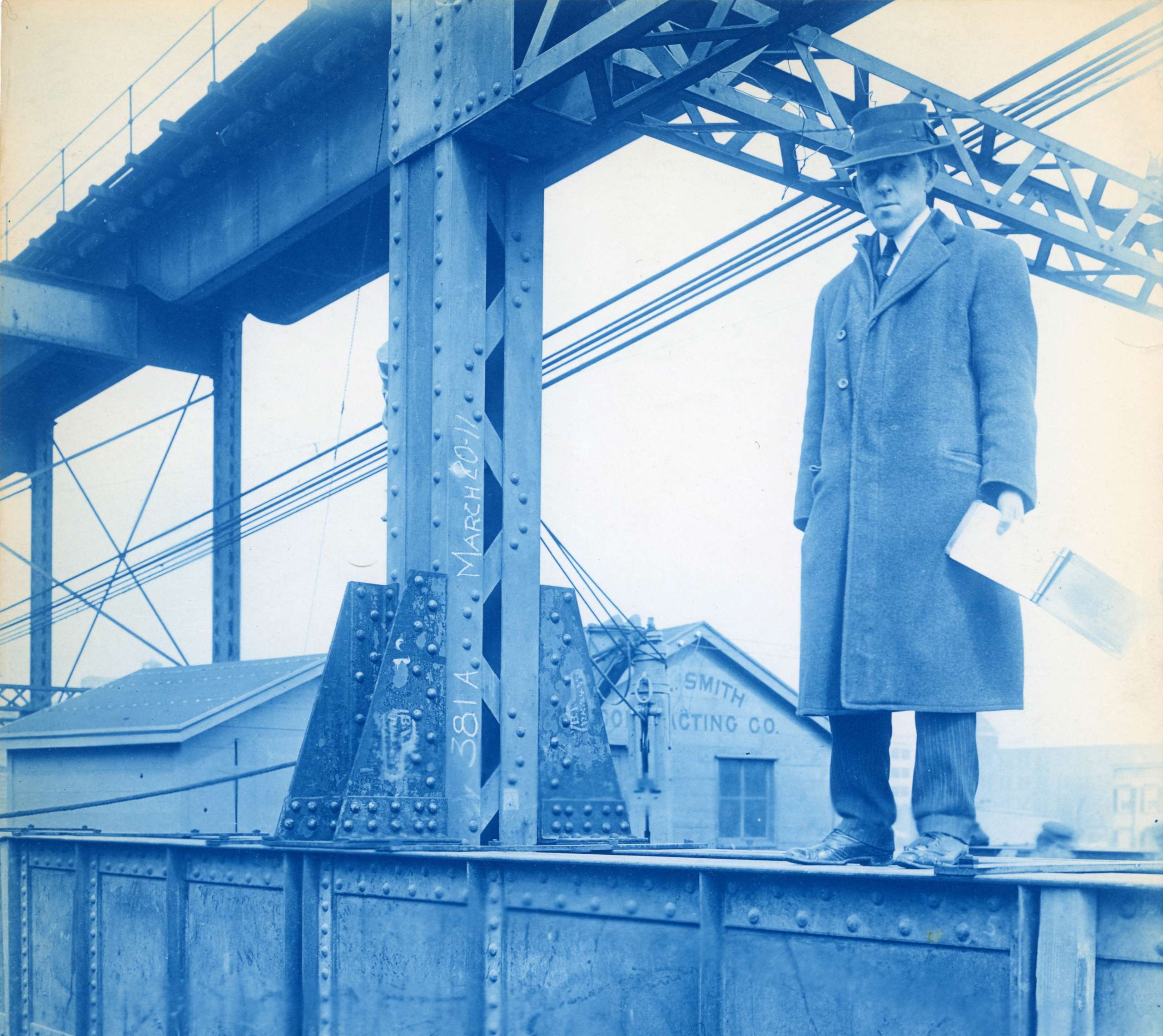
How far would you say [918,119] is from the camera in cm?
402

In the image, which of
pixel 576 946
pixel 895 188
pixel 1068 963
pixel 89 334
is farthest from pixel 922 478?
pixel 89 334

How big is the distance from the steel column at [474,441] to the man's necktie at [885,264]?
7.38ft

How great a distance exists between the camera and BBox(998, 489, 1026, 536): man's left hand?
3.79m

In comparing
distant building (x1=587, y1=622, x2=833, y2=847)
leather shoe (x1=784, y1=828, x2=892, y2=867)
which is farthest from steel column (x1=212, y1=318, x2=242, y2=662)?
distant building (x1=587, y1=622, x2=833, y2=847)

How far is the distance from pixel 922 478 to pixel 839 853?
1.13 metres

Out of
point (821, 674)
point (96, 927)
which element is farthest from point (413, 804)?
point (96, 927)

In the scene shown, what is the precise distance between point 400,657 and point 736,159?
15.5 feet

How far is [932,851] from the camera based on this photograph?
11.8 ft

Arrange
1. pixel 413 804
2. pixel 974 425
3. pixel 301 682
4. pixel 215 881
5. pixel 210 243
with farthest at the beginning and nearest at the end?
1. pixel 301 682
2. pixel 210 243
3. pixel 215 881
4. pixel 413 804
5. pixel 974 425

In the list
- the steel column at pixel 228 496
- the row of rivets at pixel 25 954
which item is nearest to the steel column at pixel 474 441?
the row of rivets at pixel 25 954

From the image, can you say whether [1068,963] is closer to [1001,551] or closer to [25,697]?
[1001,551]

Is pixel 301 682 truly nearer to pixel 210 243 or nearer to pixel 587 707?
pixel 210 243

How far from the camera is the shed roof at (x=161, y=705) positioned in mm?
19828

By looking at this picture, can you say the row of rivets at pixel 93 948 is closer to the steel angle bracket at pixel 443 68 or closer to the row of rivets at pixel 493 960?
the row of rivets at pixel 493 960
